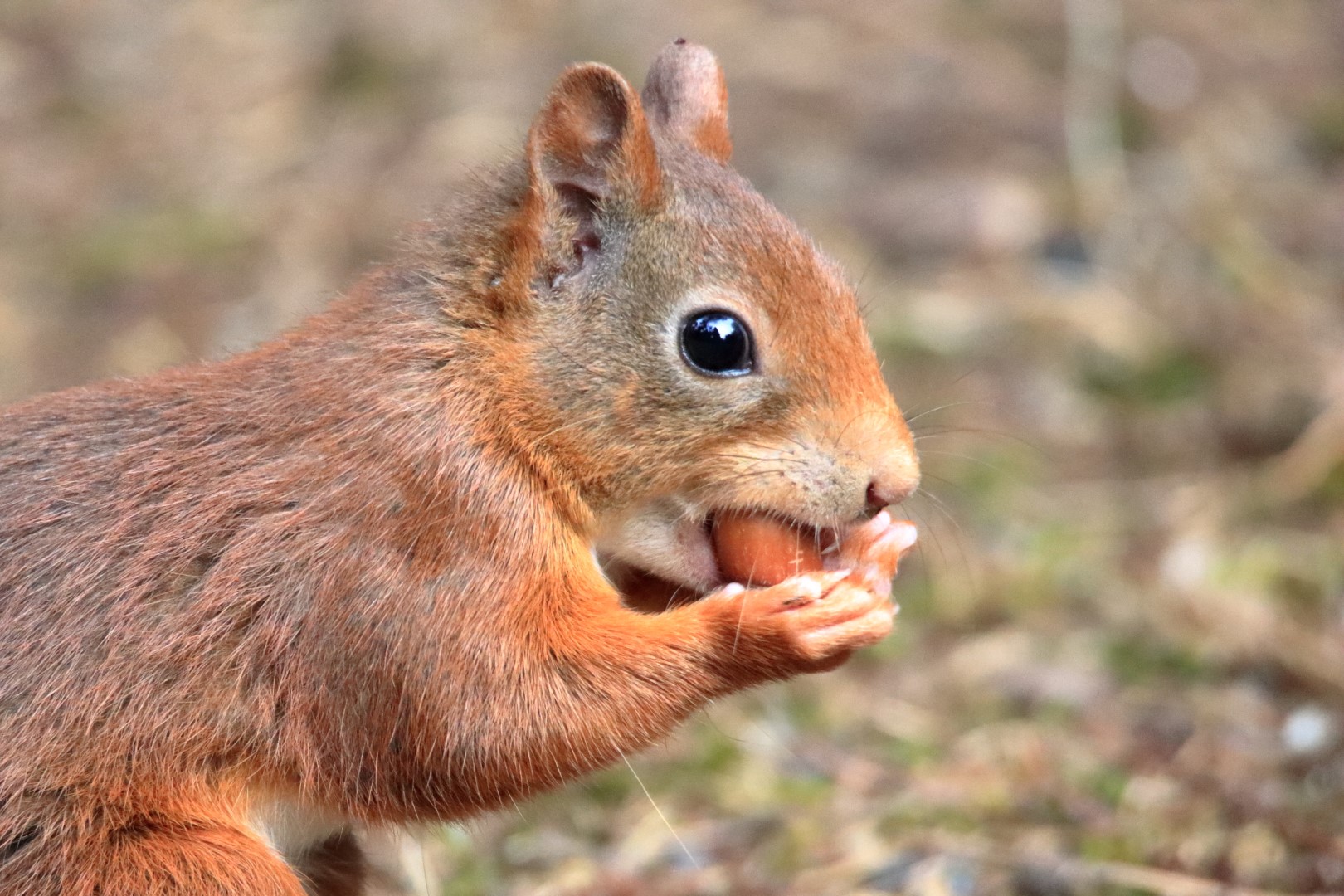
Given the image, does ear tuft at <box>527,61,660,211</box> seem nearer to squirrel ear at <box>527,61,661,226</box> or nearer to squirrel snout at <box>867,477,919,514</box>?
squirrel ear at <box>527,61,661,226</box>

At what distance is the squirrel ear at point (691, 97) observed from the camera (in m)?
3.55

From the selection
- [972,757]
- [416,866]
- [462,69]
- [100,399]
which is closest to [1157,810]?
[972,757]

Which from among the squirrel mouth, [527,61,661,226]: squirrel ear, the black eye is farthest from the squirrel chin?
[527,61,661,226]: squirrel ear

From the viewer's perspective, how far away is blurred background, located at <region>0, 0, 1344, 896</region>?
4098 mm

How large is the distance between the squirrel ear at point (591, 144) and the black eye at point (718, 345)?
27 cm

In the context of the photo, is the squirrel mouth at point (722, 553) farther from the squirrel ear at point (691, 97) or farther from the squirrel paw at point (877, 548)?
the squirrel ear at point (691, 97)

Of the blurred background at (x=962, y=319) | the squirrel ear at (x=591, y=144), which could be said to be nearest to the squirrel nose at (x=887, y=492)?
the squirrel ear at (x=591, y=144)

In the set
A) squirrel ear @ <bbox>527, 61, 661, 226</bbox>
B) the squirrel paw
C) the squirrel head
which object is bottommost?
the squirrel paw

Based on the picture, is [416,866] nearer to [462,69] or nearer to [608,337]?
[608,337]

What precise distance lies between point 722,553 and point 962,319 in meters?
3.83

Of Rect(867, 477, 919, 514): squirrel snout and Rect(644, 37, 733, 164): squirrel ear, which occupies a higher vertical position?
Rect(644, 37, 733, 164): squirrel ear

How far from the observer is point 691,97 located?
3.58 meters

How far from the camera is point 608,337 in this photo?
10.1 ft

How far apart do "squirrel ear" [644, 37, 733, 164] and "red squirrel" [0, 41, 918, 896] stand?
1.34 feet
